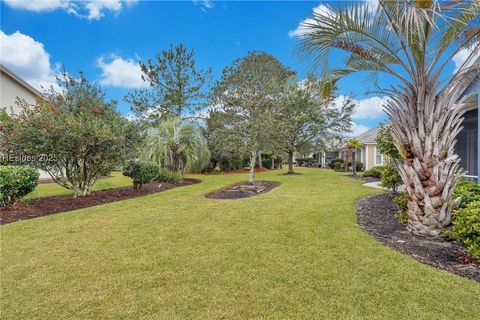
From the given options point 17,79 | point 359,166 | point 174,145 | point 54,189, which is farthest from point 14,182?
point 359,166

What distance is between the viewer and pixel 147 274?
3117 millimetres

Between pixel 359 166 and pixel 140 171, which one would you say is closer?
pixel 140 171

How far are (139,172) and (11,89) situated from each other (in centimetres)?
1168

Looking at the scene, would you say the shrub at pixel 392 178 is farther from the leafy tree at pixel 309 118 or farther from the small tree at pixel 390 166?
the leafy tree at pixel 309 118

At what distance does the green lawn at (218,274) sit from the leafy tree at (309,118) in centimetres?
1288

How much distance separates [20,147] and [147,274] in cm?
667

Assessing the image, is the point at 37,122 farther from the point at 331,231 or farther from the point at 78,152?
the point at 331,231

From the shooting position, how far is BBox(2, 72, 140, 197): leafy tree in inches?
273

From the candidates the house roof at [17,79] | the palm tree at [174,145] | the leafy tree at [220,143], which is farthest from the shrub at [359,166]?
the house roof at [17,79]

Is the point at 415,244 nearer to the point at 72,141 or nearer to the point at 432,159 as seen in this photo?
the point at 432,159

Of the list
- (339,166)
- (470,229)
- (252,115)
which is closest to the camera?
(470,229)

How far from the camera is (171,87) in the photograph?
2258 centimetres

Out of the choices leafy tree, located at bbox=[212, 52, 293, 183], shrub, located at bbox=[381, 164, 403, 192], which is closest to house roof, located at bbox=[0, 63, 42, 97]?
leafy tree, located at bbox=[212, 52, 293, 183]

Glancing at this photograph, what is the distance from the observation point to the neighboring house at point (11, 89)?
14.1 metres
